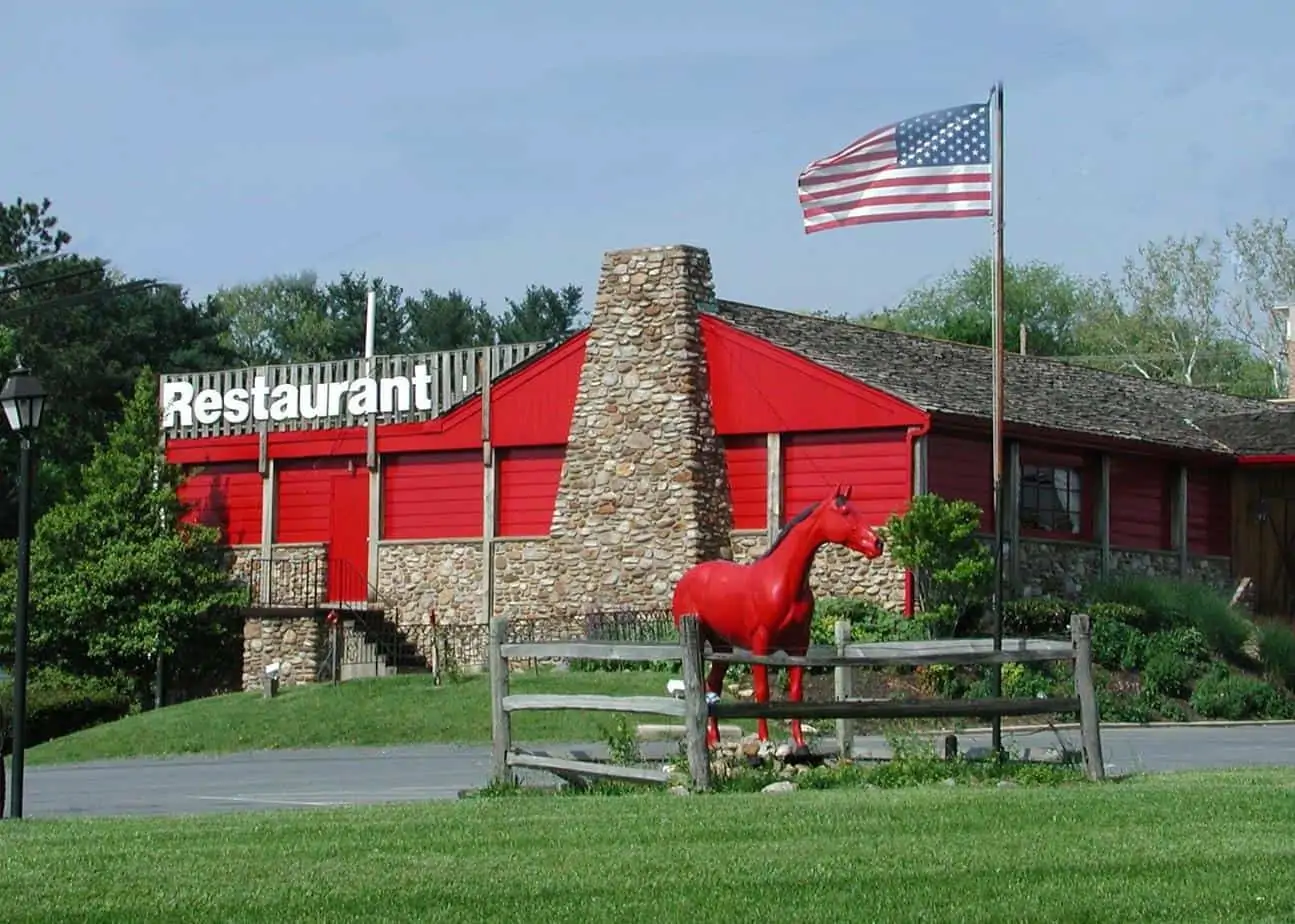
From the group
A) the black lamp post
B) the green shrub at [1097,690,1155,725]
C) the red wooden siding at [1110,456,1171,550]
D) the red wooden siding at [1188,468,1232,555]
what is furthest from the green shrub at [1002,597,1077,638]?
the black lamp post

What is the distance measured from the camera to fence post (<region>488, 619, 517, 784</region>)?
61.6ft

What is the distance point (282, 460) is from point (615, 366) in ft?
27.3

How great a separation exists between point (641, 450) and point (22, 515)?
19.6 m

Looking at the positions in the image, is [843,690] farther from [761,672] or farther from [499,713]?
[499,713]

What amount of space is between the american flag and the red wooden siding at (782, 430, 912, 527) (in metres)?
11.4

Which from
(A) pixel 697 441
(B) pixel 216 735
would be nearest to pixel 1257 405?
(A) pixel 697 441

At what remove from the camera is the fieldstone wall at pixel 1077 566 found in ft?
125

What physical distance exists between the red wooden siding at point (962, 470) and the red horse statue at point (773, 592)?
1459cm

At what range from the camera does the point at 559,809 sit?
1545cm

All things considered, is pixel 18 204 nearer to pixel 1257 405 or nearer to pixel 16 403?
pixel 1257 405

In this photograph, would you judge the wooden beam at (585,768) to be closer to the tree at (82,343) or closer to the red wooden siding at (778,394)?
the red wooden siding at (778,394)

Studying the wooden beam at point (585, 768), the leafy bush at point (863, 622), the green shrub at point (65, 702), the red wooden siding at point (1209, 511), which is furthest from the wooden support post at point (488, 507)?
the wooden beam at point (585, 768)

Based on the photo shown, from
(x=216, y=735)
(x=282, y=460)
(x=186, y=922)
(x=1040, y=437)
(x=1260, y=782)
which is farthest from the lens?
Result: (x=282, y=460)

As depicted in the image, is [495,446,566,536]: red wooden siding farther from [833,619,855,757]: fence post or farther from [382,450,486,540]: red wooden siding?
[833,619,855,757]: fence post
